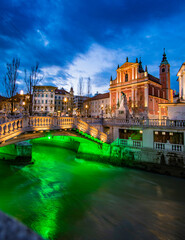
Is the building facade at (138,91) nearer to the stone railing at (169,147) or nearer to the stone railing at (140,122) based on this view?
the stone railing at (140,122)

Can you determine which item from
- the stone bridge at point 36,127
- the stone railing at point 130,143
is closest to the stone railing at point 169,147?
the stone railing at point 130,143

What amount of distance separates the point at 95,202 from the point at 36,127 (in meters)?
7.12

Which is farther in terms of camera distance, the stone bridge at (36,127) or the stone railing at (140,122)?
the stone railing at (140,122)

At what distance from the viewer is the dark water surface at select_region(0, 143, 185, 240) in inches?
293

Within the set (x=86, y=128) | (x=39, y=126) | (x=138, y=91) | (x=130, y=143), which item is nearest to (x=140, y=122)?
(x=130, y=143)

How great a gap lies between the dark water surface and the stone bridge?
4149 mm

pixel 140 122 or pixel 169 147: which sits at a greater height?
pixel 140 122

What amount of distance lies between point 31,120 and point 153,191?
1112 cm

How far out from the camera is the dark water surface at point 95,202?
744 centimetres

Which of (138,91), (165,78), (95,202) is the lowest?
(95,202)

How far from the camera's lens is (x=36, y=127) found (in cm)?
1147

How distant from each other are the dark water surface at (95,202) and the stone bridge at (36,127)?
13.6 ft

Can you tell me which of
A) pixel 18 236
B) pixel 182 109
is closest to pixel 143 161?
pixel 182 109

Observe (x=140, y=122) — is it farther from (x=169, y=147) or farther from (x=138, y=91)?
(x=138, y=91)
